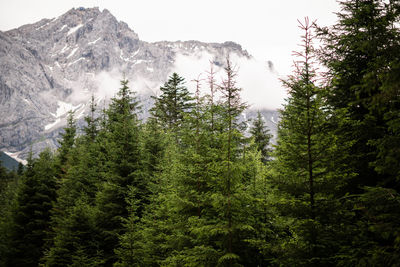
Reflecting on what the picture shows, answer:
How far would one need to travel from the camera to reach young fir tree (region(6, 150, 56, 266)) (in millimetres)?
22078

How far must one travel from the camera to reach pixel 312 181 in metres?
6.17

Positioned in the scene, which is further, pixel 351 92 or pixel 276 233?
pixel 276 233

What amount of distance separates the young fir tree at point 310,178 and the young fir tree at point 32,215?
23303 millimetres

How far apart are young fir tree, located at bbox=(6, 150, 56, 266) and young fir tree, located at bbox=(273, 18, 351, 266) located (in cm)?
2330

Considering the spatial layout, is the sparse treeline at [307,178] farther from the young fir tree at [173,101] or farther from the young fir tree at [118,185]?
the young fir tree at [173,101]

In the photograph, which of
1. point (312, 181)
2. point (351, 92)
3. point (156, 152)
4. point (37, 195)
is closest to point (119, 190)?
point (156, 152)

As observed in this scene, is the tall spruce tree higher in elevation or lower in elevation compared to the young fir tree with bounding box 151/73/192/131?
lower

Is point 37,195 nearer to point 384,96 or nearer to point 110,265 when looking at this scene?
point 110,265

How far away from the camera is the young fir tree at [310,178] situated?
5801 millimetres

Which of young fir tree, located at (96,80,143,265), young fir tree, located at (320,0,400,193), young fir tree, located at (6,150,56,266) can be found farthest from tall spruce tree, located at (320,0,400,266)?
young fir tree, located at (6,150,56,266)

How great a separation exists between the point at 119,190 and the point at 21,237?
1679 centimetres

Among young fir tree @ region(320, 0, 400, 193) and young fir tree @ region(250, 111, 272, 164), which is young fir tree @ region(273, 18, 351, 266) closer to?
young fir tree @ region(320, 0, 400, 193)

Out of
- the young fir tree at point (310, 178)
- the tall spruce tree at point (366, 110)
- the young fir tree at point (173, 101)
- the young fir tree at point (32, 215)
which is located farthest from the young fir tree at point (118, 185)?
the tall spruce tree at point (366, 110)

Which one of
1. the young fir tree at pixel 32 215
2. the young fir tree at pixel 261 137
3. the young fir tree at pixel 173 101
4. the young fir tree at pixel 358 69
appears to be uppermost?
the young fir tree at pixel 173 101
